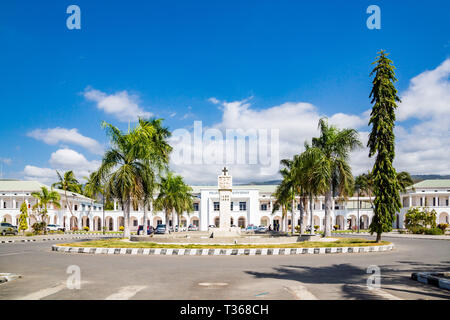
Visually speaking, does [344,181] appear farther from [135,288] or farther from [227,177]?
[135,288]

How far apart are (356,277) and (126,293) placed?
20.8 feet

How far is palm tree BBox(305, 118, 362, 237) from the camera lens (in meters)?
29.4

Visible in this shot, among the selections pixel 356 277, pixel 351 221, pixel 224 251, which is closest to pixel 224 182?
pixel 224 251

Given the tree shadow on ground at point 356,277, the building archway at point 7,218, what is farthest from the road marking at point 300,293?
the building archway at point 7,218

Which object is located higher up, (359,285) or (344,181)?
(344,181)

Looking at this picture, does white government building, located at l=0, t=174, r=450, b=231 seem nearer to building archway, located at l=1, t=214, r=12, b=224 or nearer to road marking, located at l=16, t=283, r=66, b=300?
building archway, located at l=1, t=214, r=12, b=224

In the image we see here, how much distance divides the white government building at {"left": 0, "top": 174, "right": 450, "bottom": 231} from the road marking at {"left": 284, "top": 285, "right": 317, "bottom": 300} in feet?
210

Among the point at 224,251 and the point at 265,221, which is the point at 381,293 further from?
the point at 265,221

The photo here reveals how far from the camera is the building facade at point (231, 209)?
7225 cm

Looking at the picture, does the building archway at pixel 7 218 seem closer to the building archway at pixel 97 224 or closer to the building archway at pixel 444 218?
the building archway at pixel 97 224
